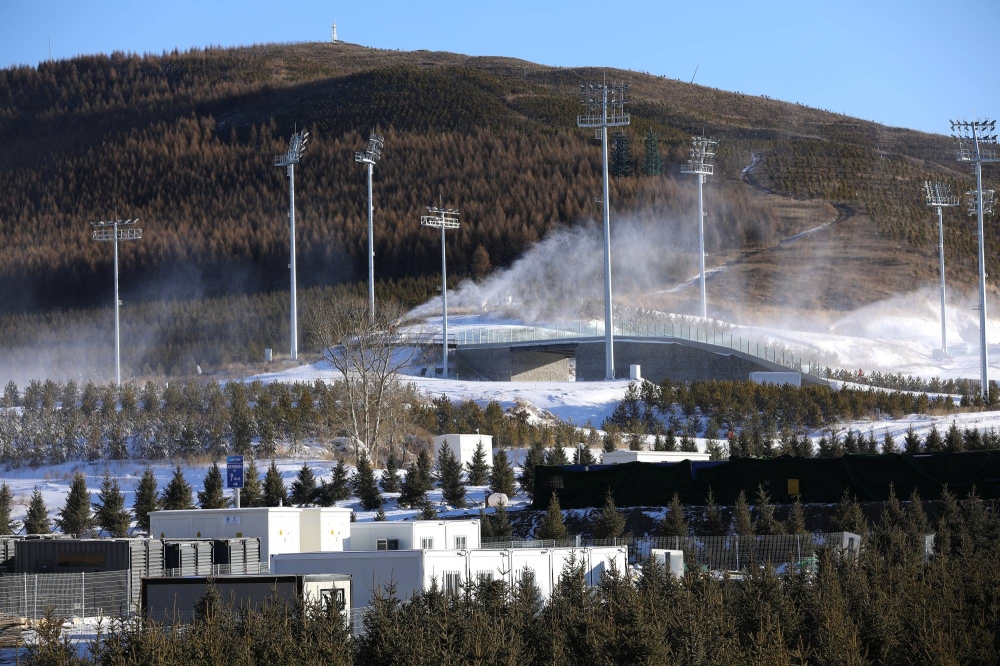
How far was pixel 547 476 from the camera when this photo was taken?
1462 inches

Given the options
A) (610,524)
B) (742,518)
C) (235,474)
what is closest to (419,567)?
(235,474)

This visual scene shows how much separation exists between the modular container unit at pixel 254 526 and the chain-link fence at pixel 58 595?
465 centimetres

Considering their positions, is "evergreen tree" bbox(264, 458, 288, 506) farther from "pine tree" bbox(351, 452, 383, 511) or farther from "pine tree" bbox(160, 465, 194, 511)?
"pine tree" bbox(351, 452, 383, 511)

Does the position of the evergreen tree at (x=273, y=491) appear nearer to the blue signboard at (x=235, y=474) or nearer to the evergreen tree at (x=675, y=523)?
the blue signboard at (x=235, y=474)

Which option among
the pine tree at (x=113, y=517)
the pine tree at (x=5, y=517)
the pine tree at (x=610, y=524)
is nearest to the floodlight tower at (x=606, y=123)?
the pine tree at (x=610, y=524)

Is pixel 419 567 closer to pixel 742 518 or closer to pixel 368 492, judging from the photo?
pixel 742 518

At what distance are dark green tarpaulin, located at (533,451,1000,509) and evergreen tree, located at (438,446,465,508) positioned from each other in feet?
8.19

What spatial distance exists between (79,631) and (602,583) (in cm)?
930

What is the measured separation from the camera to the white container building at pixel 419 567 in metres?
24.0

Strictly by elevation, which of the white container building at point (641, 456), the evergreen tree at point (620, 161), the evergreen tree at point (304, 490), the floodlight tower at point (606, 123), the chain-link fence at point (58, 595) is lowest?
the chain-link fence at point (58, 595)

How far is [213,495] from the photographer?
35.6m

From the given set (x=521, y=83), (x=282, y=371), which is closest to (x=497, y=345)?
(x=282, y=371)

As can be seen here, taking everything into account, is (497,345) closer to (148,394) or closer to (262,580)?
(148,394)

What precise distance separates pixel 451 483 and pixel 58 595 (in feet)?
49.9
